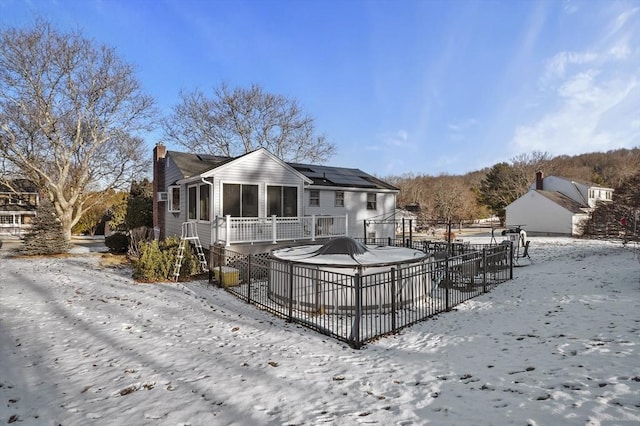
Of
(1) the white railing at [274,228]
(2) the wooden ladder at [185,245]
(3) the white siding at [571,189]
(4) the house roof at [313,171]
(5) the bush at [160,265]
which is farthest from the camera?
(3) the white siding at [571,189]

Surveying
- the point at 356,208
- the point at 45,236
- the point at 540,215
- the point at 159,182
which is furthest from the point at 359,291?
the point at 540,215

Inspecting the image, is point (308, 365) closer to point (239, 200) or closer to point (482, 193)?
point (239, 200)

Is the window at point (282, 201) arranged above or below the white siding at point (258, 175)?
below

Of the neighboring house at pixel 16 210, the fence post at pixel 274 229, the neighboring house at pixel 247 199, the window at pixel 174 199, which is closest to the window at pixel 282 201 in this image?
the neighboring house at pixel 247 199

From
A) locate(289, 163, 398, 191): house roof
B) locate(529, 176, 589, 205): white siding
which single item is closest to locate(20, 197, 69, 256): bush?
locate(289, 163, 398, 191): house roof

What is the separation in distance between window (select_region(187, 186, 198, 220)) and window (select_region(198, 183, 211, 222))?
0.53 m

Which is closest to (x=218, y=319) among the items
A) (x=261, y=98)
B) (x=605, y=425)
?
(x=605, y=425)

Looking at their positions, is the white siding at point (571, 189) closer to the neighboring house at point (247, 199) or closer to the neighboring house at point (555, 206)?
the neighboring house at point (555, 206)

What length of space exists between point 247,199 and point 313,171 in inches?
319

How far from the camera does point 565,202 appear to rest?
31.6 metres

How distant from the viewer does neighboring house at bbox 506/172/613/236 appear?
2995 cm

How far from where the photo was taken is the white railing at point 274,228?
1373 centimetres

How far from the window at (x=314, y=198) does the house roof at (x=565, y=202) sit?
2397 centimetres

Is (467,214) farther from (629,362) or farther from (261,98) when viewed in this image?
(629,362)
